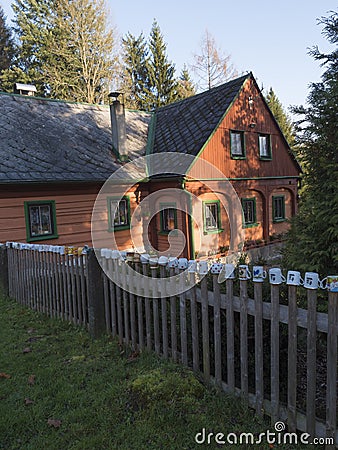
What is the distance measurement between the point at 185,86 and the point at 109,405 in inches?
1405

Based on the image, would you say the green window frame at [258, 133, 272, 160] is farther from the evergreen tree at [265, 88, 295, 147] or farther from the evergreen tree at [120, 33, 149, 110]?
the evergreen tree at [120, 33, 149, 110]

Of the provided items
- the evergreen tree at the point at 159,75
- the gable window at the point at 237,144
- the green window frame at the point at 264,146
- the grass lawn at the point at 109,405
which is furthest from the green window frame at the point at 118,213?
the evergreen tree at the point at 159,75

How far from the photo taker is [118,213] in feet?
43.2

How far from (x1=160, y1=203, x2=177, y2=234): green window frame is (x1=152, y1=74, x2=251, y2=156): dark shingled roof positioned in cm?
221

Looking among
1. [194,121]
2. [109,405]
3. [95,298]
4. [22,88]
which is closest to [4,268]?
[95,298]

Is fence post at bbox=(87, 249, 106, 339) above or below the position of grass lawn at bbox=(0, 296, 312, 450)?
above

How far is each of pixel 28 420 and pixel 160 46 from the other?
3747 centimetres

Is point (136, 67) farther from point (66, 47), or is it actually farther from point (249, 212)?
point (249, 212)

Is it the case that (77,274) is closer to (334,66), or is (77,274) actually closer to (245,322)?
(245,322)

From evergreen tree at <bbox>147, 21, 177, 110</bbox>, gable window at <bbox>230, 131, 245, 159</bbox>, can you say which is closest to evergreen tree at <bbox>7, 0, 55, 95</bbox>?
evergreen tree at <bbox>147, 21, 177, 110</bbox>

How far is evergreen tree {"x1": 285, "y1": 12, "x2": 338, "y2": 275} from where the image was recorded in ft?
12.7

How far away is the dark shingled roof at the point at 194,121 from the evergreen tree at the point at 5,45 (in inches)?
898

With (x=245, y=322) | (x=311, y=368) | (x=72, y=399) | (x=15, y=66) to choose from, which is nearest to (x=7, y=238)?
(x=72, y=399)

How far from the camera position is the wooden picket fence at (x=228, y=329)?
273 centimetres
